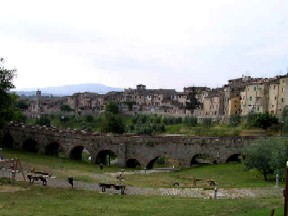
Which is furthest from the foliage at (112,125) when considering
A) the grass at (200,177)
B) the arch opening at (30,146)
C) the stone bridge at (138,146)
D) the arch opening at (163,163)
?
the grass at (200,177)

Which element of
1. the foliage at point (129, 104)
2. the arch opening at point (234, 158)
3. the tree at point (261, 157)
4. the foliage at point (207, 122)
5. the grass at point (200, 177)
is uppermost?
the foliage at point (129, 104)

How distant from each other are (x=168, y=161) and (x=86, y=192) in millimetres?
40796

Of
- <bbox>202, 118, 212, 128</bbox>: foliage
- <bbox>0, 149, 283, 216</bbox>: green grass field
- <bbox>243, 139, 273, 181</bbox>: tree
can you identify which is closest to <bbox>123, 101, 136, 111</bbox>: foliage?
<bbox>202, 118, 212, 128</bbox>: foliage

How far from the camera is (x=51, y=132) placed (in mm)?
75875

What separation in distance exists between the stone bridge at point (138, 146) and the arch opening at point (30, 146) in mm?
863

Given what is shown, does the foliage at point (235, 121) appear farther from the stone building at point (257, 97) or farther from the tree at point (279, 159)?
the tree at point (279, 159)

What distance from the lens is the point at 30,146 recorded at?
265 ft

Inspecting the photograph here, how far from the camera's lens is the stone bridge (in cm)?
6506

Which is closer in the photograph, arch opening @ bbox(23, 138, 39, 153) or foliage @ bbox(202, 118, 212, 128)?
arch opening @ bbox(23, 138, 39, 153)

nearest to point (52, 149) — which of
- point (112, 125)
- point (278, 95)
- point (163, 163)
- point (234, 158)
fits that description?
point (163, 163)

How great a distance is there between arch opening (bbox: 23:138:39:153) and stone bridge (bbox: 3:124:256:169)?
863mm

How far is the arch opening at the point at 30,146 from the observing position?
7904 cm

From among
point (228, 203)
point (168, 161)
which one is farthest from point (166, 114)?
point (228, 203)

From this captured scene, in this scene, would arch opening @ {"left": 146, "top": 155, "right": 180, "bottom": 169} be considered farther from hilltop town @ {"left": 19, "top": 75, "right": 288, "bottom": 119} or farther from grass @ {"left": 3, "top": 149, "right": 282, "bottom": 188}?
hilltop town @ {"left": 19, "top": 75, "right": 288, "bottom": 119}
